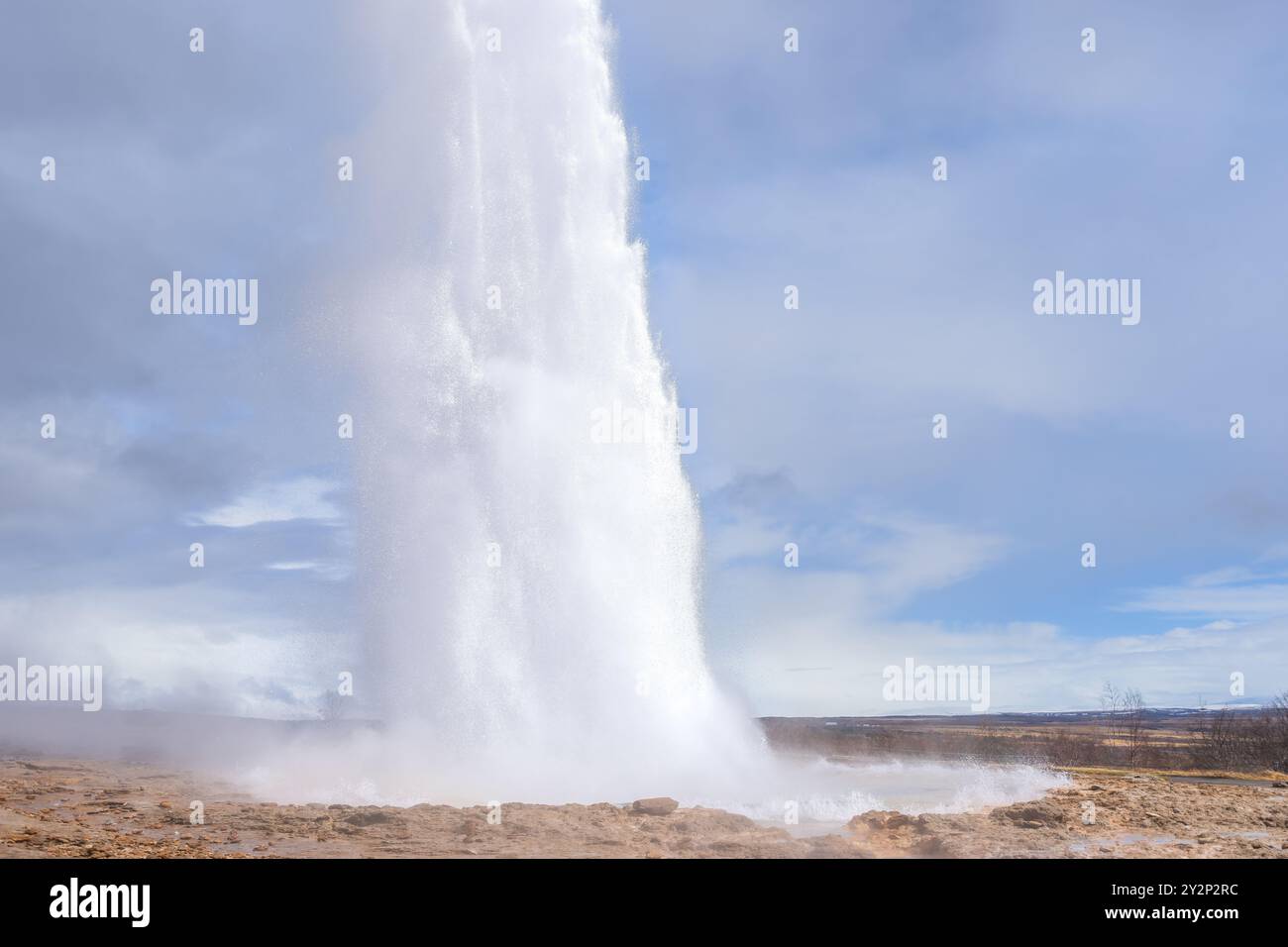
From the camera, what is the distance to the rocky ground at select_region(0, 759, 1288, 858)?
21.1 meters

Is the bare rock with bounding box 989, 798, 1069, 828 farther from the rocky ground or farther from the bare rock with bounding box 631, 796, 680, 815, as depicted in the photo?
the bare rock with bounding box 631, 796, 680, 815

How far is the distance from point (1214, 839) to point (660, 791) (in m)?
13.4

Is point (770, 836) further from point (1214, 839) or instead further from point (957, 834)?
point (1214, 839)

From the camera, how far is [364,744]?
30.2m

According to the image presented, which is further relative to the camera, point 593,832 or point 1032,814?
point 1032,814

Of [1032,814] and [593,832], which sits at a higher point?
[593,832]

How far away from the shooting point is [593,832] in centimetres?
2192

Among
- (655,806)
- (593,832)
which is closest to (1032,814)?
(655,806)

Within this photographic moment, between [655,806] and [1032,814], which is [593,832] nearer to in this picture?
[655,806]

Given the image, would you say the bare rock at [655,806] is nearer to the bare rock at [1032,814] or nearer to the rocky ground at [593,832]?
the rocky ground at [593,832]

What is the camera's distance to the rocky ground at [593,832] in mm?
21078

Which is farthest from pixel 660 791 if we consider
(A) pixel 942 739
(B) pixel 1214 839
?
(A) pixel 942 739

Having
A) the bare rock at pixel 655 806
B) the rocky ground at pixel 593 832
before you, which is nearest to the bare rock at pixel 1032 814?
the rocky ground at pixel 593 832

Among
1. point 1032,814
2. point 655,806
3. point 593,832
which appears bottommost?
point 1032,814
